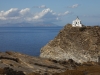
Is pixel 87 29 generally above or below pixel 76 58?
above

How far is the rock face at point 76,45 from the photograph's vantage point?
6912 centimetres

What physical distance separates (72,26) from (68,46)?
9.52 m

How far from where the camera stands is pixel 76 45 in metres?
71.7

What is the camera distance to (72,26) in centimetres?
7944

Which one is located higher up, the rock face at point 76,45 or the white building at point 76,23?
the white building at point 76,23

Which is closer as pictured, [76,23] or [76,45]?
[76,45]

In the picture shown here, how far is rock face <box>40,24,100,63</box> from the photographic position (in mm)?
69125

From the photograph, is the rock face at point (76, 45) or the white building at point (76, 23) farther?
the white building at point (76, 23)

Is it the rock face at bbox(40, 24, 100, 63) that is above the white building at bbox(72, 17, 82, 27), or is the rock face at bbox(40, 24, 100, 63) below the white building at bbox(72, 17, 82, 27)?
below

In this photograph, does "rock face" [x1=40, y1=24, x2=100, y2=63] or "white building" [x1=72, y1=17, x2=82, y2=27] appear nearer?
"rock face" [x1=40, y1=24, x2=100, y2=63]

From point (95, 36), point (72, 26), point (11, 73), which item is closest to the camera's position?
point (11, 73)

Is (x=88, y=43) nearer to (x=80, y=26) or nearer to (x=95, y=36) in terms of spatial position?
(x=95, y=36)

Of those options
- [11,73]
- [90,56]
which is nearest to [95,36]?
[90,56]

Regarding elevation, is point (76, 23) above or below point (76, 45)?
above
